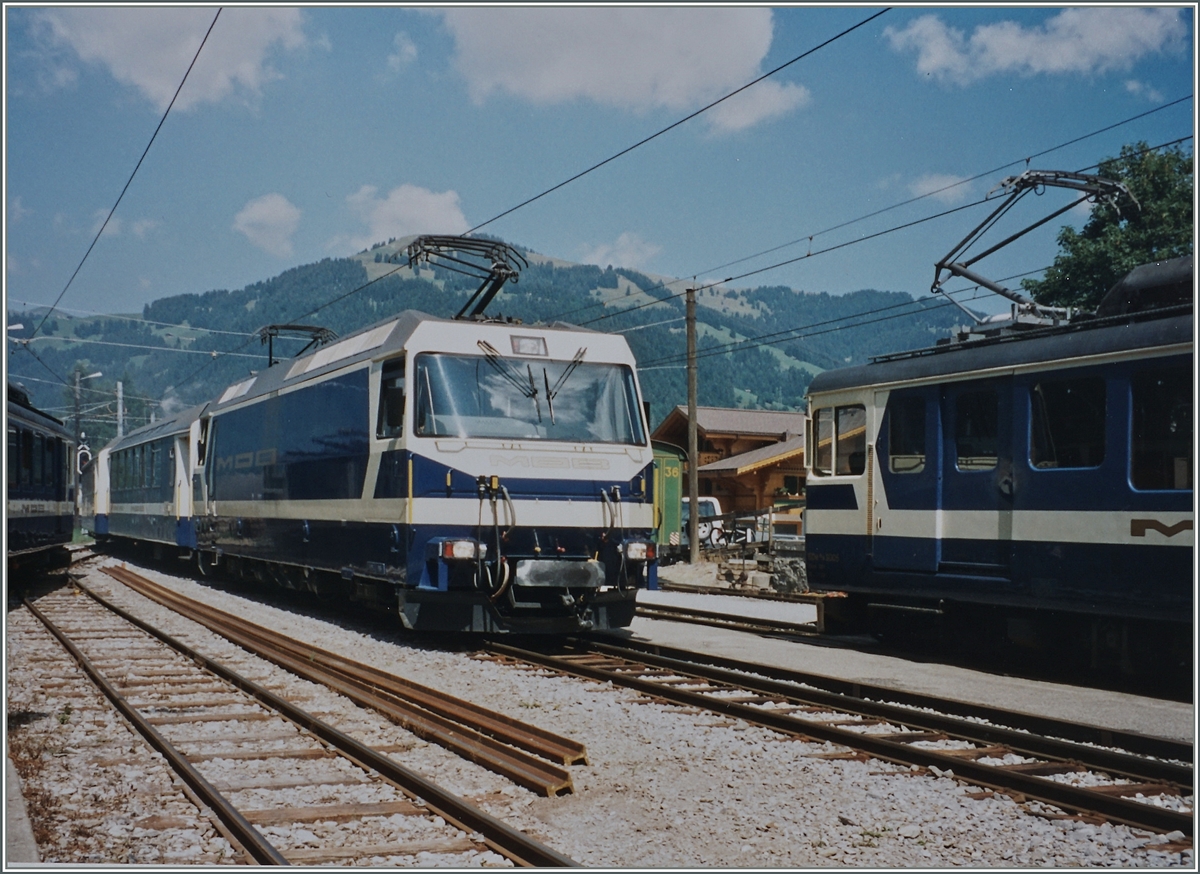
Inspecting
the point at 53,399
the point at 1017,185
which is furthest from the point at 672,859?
the point at 53,399

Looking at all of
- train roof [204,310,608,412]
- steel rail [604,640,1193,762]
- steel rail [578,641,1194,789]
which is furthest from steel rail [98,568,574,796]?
train roof [204,310,608,412]

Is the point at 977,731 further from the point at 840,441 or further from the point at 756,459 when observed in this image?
the point at 756,459

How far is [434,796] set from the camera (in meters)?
5.87

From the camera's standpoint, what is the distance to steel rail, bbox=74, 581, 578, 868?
498cm

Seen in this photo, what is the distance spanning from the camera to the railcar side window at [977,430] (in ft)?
35.1

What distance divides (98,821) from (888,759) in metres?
4.50

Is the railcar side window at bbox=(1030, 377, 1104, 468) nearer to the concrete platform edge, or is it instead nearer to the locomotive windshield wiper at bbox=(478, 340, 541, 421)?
the locomotive windshield wiper at bbox=(478, 340, 541, 421)

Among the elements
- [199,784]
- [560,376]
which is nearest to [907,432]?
[560,376]

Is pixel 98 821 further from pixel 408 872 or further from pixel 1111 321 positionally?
pixel 1111 321

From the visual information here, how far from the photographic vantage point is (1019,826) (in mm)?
5645

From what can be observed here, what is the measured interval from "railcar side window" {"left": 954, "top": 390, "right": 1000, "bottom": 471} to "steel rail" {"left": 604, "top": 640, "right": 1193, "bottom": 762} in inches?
107

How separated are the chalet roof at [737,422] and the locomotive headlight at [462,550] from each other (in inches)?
1138

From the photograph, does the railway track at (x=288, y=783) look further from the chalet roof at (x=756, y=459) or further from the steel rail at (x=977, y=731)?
the chalet roof at (x=756, y=459)

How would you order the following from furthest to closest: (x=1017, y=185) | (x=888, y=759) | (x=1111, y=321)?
(x=1017, y=185) → (x=1111, y=321) → (x=888, y=759)
